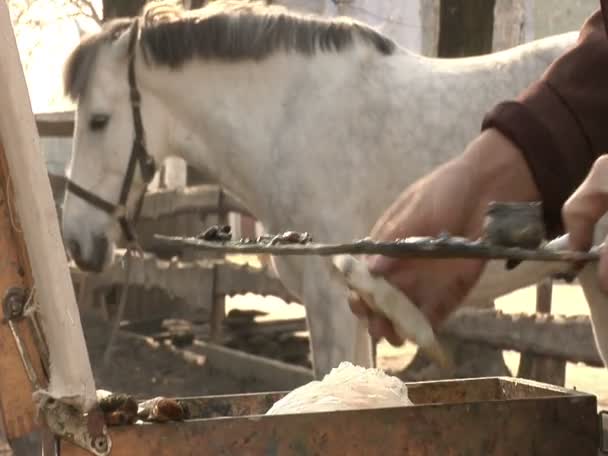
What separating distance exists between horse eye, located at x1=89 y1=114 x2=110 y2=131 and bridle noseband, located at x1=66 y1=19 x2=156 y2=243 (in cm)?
12

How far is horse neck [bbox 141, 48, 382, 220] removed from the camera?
4.31 metres

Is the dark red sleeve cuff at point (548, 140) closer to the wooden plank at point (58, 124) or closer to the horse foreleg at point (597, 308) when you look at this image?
the horse foreleg at point (597, 308)

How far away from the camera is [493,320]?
5039mm

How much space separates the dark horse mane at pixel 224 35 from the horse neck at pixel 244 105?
4 cm

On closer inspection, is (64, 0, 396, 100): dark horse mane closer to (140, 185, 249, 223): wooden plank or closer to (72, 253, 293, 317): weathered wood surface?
(72, 253, 293, 317): weathered wood surface

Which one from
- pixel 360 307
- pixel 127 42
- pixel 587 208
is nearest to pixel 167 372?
pixel 127 42

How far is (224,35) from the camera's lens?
452 cm

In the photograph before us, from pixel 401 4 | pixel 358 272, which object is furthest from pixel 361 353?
pixel 401 4

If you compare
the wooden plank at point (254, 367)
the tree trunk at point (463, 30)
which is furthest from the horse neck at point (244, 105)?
the tree trunk at point (463, 30)

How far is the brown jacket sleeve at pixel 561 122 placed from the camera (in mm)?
1537

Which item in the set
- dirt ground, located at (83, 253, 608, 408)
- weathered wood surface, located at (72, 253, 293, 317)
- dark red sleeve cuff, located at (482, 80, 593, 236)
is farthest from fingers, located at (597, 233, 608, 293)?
weathered wood surface, located at (72, 253, 293, 317)

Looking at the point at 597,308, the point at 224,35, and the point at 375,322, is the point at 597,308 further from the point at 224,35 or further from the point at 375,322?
the point at 224,35

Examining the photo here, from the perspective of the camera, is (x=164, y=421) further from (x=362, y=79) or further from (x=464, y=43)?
(x=464, y=43)

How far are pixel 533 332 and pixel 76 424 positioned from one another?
3.81 m
